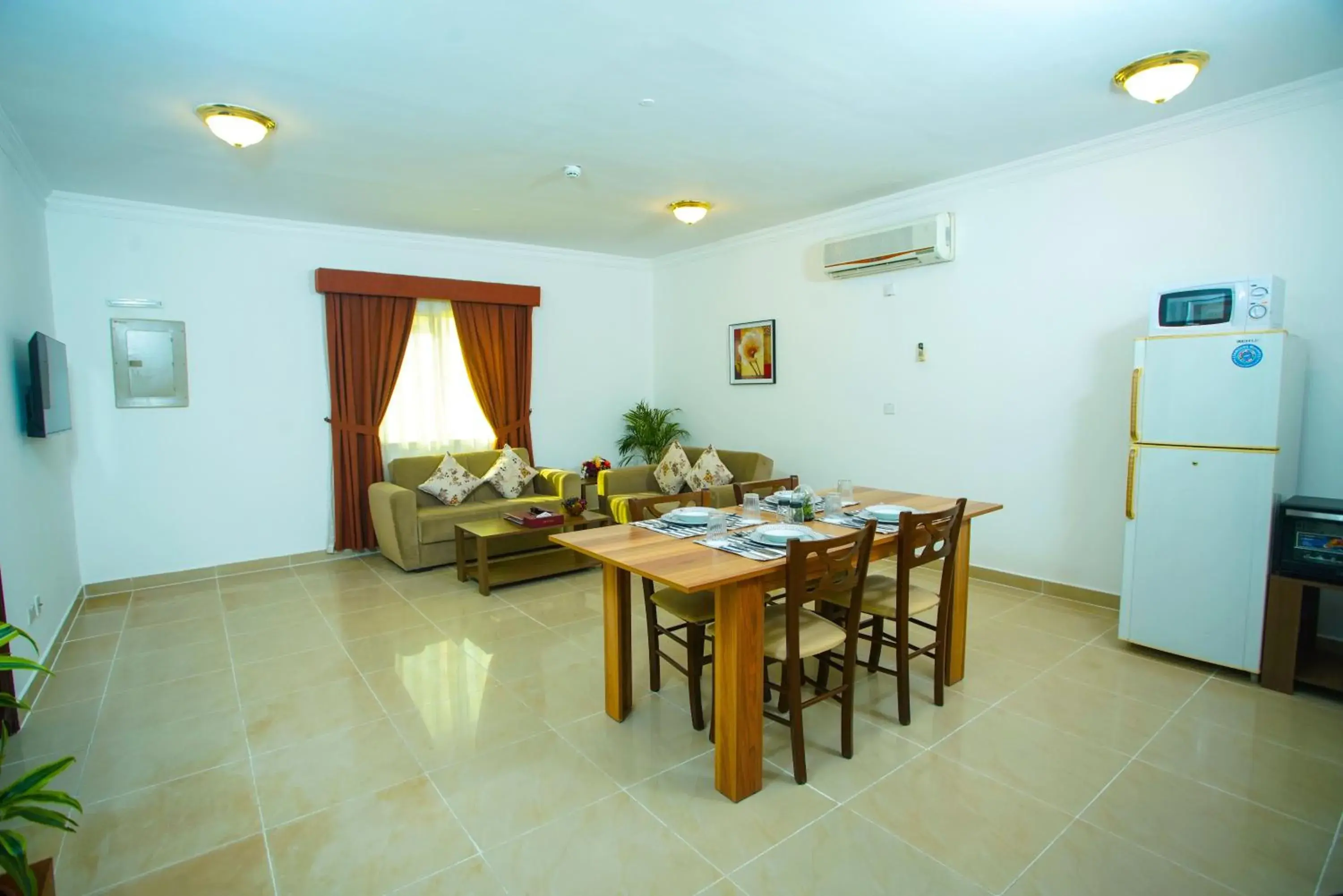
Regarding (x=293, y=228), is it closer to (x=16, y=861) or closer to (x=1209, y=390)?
(x=16, y=861)

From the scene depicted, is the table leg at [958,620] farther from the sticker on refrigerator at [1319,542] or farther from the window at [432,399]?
the window at [432,399]

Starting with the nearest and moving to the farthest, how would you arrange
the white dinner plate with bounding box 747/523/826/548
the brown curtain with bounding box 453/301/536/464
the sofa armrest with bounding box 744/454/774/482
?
1. the white dinner plate with bounding box 747/523/826/548
2. the sofa armrest with bounding box 744/454/774/482
3. the brown curtain with bounding box 453/301/536/464

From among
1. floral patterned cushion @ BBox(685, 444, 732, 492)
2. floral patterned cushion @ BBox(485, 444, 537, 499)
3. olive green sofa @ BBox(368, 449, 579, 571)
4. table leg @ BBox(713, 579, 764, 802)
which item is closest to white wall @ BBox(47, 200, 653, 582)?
olive green sofa @ BBox(368, 449, 579, 571)

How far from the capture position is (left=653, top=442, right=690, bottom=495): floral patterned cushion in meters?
5.96

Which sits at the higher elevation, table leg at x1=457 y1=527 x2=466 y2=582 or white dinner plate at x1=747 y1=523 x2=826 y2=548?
white dinner plate at x1=747 y1=523 x2=826 y2=548

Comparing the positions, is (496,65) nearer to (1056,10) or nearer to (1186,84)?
(1056,10)

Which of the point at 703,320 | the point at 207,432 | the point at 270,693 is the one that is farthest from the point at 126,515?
the point at 703,320

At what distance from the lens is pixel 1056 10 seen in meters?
2.48

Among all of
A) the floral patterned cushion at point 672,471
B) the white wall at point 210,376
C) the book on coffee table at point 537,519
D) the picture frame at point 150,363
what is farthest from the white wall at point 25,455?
the floral patterned cushion at point 672,471

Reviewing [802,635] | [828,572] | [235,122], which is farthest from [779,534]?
[235,122]

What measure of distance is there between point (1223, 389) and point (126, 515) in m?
6.61

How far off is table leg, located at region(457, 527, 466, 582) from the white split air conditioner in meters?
3.44

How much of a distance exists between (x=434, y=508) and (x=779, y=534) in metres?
3.79

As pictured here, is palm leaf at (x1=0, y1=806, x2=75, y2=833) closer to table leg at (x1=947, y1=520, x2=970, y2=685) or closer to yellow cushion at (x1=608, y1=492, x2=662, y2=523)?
table leg at (x1=947, y1=520, x2=970, y2=685)
